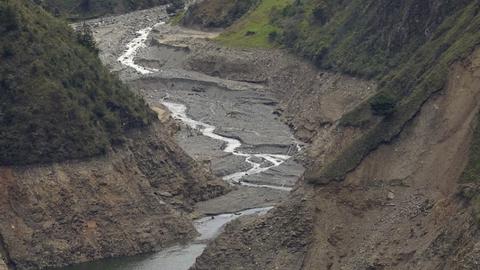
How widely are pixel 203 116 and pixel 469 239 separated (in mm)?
81894

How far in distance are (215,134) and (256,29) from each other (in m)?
50.2

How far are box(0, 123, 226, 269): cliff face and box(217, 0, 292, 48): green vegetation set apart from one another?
3169 inches

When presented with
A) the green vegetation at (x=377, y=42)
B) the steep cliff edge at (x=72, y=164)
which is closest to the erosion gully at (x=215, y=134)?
the steep cliff edge at (x=72, y=164)

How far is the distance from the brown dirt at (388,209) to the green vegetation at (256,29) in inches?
3721

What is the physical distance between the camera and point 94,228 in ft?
297

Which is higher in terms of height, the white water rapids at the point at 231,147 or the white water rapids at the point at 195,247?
the white water rapids at the point at 195,247

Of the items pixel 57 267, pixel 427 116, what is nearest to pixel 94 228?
pixel 57 267

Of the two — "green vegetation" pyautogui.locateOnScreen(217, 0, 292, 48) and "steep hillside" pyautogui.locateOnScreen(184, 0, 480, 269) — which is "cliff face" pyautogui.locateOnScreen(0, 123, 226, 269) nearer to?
"steep hillside" pyautogui.locateOnScreen(184, 0, 480, 269)

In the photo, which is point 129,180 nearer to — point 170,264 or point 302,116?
point 170,264

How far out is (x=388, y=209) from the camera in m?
75.6

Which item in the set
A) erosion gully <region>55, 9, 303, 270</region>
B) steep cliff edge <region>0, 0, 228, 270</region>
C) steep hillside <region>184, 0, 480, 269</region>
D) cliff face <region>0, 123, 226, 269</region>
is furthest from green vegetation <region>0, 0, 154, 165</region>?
steep hillside <region>184, 0, 480, 269</region>

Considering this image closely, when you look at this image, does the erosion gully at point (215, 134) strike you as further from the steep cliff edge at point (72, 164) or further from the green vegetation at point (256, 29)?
the green vegetation at point (256, 29)

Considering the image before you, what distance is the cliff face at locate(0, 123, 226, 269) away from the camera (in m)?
88.3

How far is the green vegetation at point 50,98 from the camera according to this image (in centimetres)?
9225
